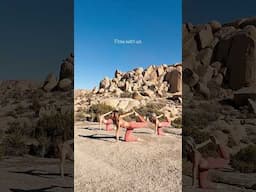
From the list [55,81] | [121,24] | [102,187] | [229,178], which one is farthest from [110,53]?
[229,178]

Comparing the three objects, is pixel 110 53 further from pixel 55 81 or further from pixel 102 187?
pixel 102 187

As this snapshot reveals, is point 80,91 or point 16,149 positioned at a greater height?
point 80,91

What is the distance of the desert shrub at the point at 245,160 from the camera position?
4.67 m

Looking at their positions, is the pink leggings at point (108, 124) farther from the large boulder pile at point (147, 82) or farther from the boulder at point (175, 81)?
the boulder at point (175, 81)

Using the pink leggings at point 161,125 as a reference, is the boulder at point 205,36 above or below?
above

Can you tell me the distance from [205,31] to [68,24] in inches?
67.1

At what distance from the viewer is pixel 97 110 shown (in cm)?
447

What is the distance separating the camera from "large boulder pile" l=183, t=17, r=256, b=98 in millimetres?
4875

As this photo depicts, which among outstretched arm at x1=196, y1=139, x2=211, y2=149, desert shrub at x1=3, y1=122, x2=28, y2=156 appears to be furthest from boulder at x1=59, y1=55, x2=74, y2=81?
outstretched arm at x1=196, y1=139, x2=211, y2=149

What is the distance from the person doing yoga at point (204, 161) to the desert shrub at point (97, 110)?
40.1 inches

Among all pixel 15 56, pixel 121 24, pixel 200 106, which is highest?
pixel 121 24

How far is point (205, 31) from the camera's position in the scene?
4965 millimetres

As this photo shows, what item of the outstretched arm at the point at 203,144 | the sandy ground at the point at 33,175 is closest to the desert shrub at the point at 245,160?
the outstretched arm at the point at 203,144

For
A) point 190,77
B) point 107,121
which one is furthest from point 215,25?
point 107,121
